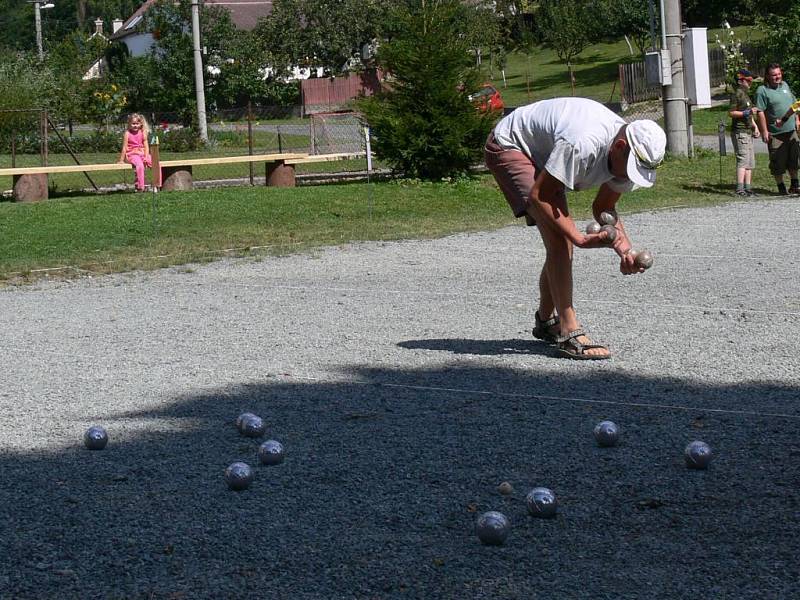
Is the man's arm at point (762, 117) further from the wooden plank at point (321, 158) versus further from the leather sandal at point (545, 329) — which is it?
the leather sandal at point (545, 329)

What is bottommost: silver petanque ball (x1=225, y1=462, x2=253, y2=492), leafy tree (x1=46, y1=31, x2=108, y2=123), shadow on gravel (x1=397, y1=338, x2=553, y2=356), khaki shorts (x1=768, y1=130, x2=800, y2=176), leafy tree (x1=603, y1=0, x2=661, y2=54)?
silver petanque ball (x1=225, y1=462, x2=253, y2=492)

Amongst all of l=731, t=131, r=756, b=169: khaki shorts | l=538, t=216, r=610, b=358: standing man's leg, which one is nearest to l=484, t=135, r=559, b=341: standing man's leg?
l=538, t=216, r=610, b=358: standing man's leg

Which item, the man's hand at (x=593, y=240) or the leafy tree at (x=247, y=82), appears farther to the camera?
the leafy tree at (x=247, y=82)

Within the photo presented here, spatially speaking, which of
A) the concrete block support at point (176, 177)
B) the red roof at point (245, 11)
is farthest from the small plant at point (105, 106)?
the red roof at point (245, 11)

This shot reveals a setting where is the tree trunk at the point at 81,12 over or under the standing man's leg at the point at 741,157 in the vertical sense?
over

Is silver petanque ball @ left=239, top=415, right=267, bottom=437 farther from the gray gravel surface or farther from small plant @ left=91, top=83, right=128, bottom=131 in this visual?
small plant @ left=91, top=83, right=128, bottom=131

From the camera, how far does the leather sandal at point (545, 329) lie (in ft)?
26.2

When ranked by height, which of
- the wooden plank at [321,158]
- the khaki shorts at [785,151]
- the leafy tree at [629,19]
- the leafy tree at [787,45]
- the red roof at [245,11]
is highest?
the red roof at [245,11]

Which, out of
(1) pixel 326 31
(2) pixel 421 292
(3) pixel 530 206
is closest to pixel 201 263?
(2) pixel 421 292

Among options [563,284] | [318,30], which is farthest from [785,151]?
[318,30]

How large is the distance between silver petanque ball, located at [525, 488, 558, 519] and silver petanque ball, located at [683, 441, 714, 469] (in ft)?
2.73

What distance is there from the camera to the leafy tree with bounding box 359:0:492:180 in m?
20.5

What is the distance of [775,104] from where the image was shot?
17922 millimetres

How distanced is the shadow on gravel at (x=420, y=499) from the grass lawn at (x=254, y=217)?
730 centimetres
